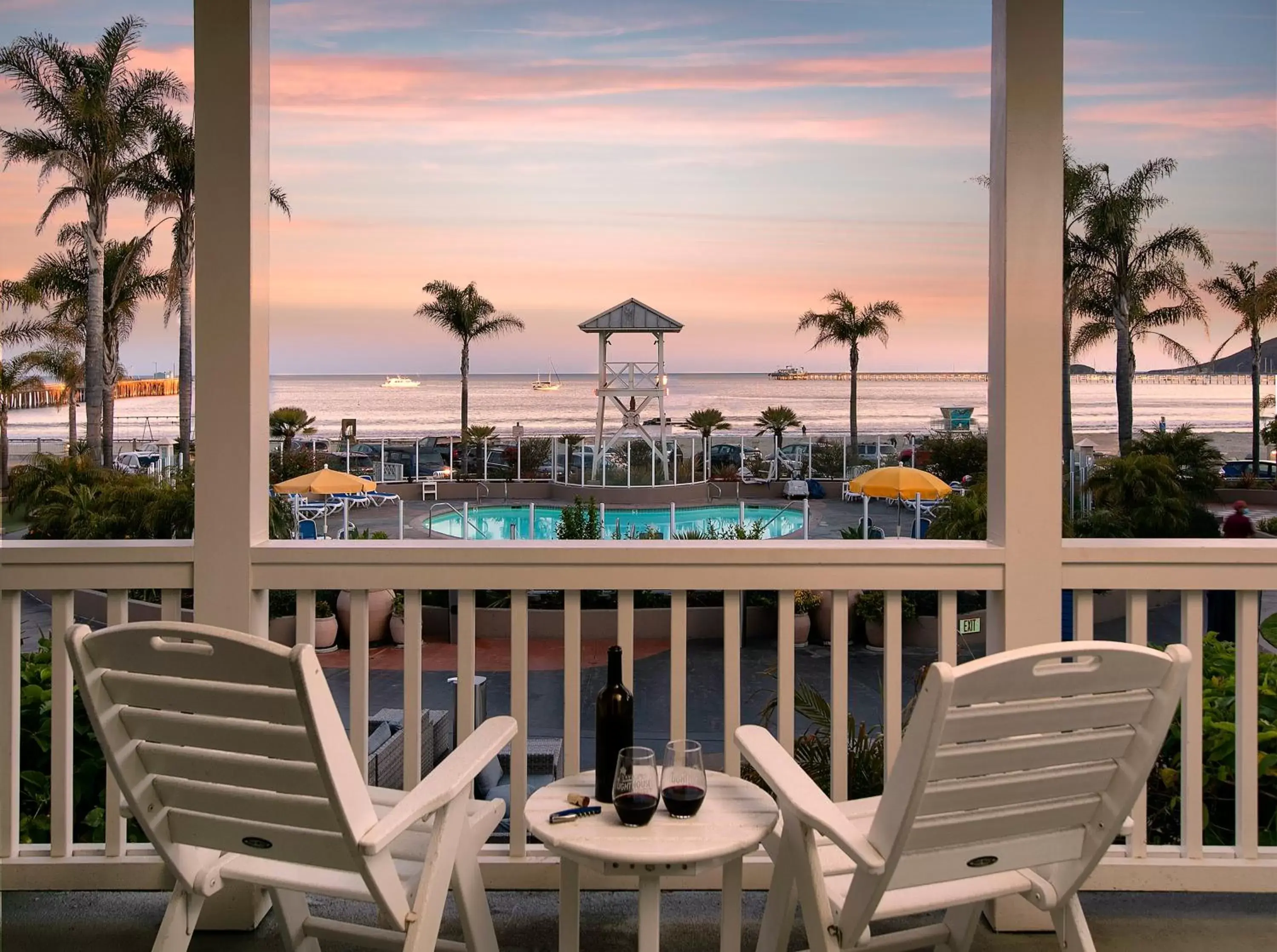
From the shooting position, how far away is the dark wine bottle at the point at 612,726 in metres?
1.75

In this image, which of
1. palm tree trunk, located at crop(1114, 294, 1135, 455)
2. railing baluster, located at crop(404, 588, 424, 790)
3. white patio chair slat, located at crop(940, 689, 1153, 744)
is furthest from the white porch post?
palm tree trunk, located at crop(1114, 294, 1135, 455)

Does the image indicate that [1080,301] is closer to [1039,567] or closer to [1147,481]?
[1147,481]

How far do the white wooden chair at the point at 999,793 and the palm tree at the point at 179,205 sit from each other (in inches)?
637

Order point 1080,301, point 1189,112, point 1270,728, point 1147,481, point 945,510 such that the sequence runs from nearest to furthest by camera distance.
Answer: point 1270,728, point 945,510, point 1147,481, point 1189,112, point 1080,301

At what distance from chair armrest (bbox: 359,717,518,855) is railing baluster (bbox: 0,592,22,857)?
3.74 ft

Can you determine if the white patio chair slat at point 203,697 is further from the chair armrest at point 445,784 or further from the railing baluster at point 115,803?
the railing baluster at point 115,803

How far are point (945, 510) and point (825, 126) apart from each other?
13.0 metres

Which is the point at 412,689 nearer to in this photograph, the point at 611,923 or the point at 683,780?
the point at 611,923

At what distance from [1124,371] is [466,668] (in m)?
18.3

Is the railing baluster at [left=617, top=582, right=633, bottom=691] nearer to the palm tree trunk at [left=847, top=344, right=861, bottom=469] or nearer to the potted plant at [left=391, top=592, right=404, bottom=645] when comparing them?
the potted plant at [left=391, top=592, right=404, bottom=645]

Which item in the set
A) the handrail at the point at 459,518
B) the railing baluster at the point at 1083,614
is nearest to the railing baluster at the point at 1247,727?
the railing baluster at the point at 1083,614

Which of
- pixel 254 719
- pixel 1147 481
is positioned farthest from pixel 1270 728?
pixel 1147 481

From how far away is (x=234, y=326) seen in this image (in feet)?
7.35

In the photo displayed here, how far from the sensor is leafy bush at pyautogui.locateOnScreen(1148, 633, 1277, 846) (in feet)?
8.38
